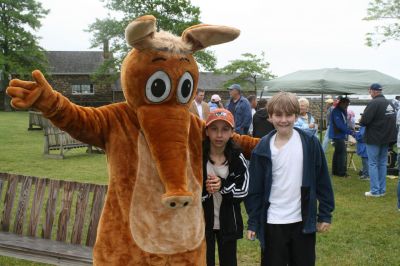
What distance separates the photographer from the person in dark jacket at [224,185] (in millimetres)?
2994

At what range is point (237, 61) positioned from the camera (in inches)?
1665

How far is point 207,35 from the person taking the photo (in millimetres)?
→ 2711

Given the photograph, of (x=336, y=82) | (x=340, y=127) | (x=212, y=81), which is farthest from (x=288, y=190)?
(x=212, y=81)

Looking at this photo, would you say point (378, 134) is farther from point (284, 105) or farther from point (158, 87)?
point (158, 87)

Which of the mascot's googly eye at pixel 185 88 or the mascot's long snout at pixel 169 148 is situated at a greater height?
the mascot's googly eye at pixel 185 88

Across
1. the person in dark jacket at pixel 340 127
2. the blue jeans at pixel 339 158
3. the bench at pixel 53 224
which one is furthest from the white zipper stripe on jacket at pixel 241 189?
the blue jeans at pixel 339 158

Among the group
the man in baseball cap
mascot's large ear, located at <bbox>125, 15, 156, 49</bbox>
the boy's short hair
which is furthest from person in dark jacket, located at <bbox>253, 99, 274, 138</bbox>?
mascot's large ear, located at <bbox>125, 15, 156, 49</bbox>

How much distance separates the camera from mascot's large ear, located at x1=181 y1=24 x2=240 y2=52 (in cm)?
269

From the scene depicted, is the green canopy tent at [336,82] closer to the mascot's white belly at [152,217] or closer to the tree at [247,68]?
the mascot's white belly at [152,217]

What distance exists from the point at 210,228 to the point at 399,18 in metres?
17.0

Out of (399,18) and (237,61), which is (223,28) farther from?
(237,61)

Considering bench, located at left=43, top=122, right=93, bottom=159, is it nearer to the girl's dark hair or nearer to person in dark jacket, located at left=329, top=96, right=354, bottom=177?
person in dark jacket, located at left=329, top=96, right=354, bottom=177

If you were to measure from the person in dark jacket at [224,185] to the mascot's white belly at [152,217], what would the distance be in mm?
441

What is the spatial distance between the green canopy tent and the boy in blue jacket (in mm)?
7670
